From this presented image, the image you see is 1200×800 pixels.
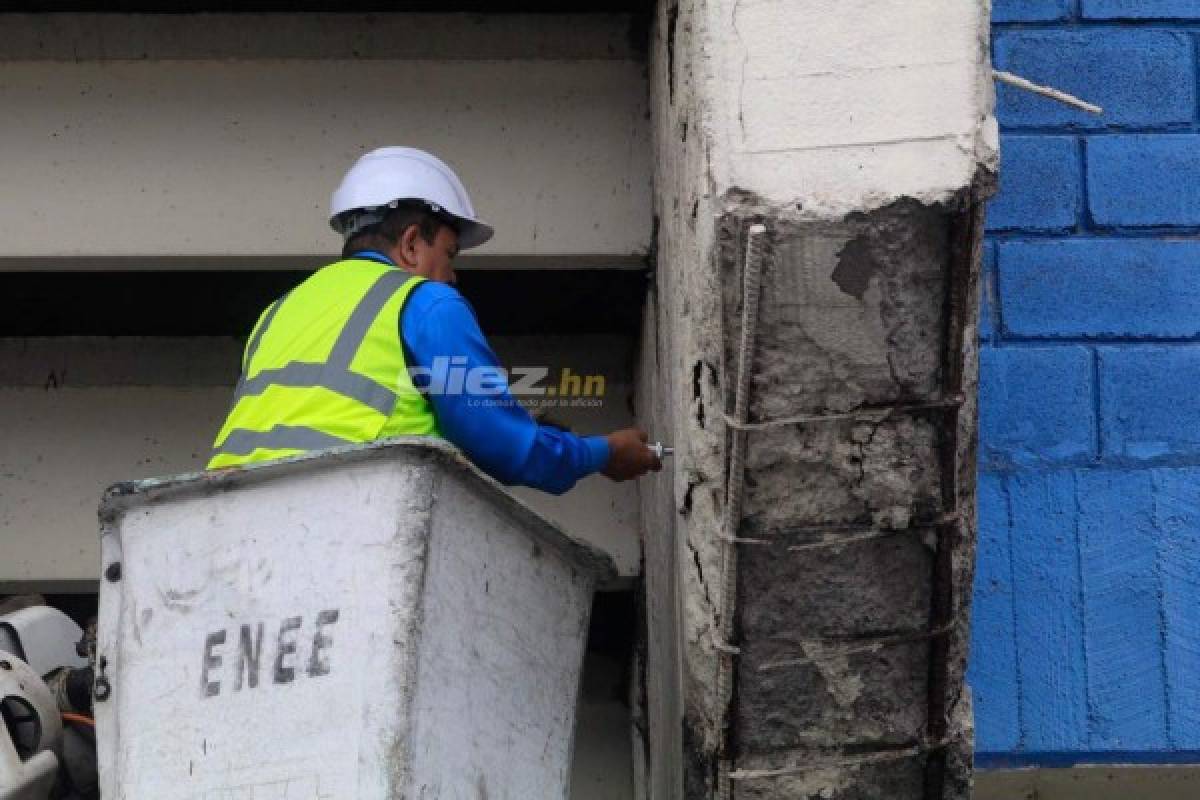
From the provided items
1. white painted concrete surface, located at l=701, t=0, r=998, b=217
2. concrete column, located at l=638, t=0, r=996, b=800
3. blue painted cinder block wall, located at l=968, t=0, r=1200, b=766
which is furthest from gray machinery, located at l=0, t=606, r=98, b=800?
blue painted cinder block wall, located at l=968, t=0, r=1200, b=766

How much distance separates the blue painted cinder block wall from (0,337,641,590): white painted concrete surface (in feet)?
2.97

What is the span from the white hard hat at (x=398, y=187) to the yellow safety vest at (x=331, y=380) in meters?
0.23

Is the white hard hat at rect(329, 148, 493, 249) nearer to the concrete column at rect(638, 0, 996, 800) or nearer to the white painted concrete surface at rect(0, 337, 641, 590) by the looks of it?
the concrete column at rect(638, 0, 996, 800)

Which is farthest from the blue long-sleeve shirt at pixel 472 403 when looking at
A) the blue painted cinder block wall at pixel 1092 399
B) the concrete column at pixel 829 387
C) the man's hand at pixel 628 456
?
the blue painted cinder block wall at pixel 1092 399

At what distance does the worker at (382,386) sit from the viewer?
A: 122 inches

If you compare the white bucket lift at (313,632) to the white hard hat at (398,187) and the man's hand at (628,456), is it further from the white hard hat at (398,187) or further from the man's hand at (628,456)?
the white hard hat at (398,187)

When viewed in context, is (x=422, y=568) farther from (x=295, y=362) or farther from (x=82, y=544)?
(x=82, y=544)

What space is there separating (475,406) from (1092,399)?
1.76 meters

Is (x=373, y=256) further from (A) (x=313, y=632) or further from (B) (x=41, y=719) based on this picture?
(B) (x=41, y=719)

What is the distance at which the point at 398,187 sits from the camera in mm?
3457

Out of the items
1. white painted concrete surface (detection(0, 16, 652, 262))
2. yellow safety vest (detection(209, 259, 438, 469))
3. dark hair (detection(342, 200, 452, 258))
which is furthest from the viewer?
white painted concrete surface (detection(0, 16, 652, 262))

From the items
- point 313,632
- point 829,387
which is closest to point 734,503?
point 829,387

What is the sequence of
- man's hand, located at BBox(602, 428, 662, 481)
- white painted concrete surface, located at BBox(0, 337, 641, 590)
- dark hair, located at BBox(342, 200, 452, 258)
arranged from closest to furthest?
man's hand, located at BBox(602, 428, 662, 481) → dark hair, located at BBox(342, 200, 452, 258) → white painted concrete surface, located at BBox(0, 337, 641, 590)

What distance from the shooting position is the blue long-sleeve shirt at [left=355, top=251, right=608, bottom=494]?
3.11 meters
